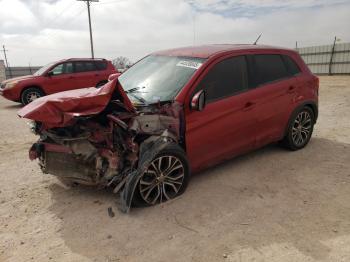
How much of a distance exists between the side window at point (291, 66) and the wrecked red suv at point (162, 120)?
1.22 ft

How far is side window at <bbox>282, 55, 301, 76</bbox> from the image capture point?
529cm

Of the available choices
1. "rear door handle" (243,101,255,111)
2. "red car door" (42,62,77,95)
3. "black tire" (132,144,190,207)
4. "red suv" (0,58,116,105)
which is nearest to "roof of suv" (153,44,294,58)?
"rear door handle" (243,101,255,111)

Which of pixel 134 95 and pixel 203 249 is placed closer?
pixel 203 249

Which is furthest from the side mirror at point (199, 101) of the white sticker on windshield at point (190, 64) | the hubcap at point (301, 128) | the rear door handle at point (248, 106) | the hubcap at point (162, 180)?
the hubcap at point (301, 128)

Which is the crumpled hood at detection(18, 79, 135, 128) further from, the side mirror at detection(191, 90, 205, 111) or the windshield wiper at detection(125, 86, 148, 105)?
the side mirror at detection(191, 90, 205, 111)

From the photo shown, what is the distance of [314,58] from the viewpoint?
23.2 metres

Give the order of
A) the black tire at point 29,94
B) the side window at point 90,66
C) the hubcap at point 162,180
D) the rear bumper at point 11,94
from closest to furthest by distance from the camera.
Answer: the hubcap at point 162,180
the rear bumper at point 11,94
the black tire at point 29,94
the side window at point 90,66

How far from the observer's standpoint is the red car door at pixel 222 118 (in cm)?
404

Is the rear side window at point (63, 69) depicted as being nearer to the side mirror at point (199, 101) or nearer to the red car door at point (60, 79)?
the red car door at point (60, 79)

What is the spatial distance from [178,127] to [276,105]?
1.89 meters

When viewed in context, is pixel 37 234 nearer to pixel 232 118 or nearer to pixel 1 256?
pixel 1 256

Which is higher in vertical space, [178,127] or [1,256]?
[178,127]

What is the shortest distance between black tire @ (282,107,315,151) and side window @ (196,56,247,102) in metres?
1.34

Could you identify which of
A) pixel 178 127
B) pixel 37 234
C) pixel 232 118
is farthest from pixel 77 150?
pixel 232 118
